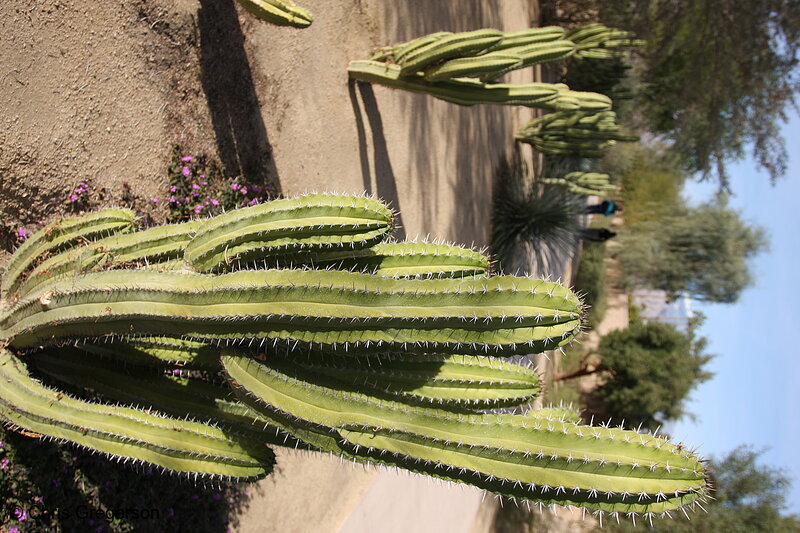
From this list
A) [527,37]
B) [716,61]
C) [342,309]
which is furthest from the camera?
[716,61]

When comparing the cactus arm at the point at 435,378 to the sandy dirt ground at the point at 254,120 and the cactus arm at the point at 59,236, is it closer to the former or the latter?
the cactus arm at the point at 59,236

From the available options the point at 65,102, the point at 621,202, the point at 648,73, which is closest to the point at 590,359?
the point at 648,73

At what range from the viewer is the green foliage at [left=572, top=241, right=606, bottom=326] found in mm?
14141

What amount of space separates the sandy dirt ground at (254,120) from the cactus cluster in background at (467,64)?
0.43 metres

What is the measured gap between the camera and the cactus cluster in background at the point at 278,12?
386 centimetres

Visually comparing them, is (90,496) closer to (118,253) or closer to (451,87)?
(118,253)

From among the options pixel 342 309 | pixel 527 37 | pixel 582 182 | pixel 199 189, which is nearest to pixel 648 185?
pixel 582 182

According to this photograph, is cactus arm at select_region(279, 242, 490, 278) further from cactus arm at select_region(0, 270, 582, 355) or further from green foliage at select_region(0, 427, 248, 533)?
green foliage at select_region(0, 427, 248, 533)

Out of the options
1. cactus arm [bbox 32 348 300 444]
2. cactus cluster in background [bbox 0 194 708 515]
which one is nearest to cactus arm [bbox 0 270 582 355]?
cactus cluster in background [bbox 0 194 708 515]

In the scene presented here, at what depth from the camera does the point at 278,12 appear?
12.7 feet

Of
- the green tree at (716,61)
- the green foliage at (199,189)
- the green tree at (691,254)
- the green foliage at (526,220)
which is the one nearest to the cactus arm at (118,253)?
the green foliage at (199,189)

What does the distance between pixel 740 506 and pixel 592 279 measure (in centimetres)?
597

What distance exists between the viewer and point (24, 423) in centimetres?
261

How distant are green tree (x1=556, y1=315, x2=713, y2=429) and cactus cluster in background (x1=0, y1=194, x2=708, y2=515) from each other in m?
9.64
